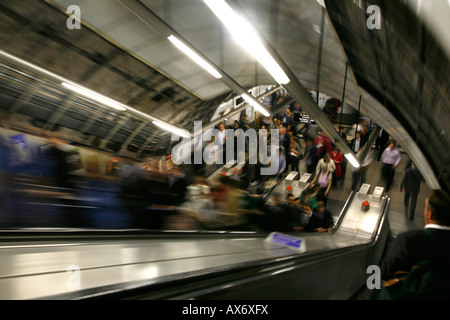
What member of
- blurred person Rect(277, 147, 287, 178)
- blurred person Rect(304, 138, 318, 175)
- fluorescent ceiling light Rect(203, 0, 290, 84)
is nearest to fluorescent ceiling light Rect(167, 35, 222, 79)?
fluorescent ceiling light Rect(203, 0, 290, 84)

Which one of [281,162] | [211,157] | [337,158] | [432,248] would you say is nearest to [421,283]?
[432,248]

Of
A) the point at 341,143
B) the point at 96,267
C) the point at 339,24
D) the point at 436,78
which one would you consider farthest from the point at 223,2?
the point at 341,143

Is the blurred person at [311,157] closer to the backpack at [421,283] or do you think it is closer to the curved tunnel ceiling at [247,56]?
the curved tunnel ceiling at [247,56]

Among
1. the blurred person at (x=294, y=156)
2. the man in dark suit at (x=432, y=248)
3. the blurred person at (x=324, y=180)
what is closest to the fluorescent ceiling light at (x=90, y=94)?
the blurred person at (x=324, y=180)

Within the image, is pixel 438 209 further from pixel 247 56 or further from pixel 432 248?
pixel 247 56

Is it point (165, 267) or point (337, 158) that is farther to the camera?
point (337, 158)

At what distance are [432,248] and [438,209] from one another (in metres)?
0.26

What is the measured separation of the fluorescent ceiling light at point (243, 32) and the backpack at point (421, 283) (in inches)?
95.3

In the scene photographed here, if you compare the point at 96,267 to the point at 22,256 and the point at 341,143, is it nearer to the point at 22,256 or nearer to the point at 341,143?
the point at 22,256

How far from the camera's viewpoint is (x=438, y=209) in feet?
6.37

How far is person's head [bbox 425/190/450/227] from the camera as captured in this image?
1.92m

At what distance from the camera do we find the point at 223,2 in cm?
269

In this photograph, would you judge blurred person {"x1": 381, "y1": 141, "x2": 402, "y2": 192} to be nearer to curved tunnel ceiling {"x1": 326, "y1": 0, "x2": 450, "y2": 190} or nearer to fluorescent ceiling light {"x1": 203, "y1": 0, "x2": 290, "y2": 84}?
curved tunnel ceiling {"x1": 326, "y1": 0, "x2": 450, "y2": 190}
